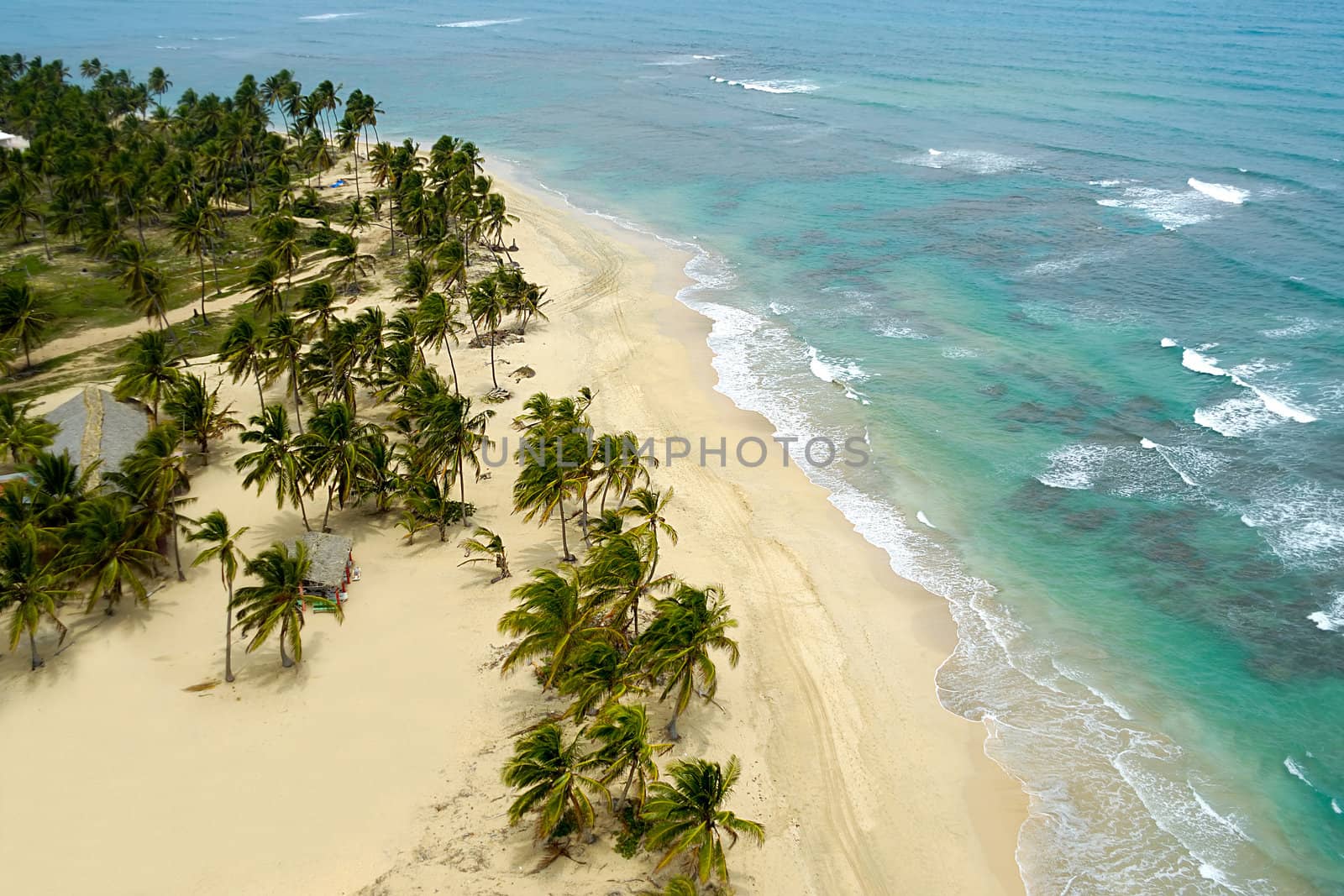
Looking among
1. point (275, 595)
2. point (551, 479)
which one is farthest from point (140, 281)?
point (551, 479)

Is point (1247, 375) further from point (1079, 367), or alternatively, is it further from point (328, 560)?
point (328, 560)

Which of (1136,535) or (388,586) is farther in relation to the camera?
(1136,535)

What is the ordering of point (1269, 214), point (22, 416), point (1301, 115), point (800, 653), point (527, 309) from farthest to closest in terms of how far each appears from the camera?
point (1301, 115) → point (1269, 214) → point (527, 309) → point (22, 416) → point (800, 653)

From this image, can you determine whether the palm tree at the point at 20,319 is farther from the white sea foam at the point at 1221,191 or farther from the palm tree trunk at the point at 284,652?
the white sea foam at the point at 1221,191

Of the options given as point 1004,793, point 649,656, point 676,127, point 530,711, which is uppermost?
point 676,127

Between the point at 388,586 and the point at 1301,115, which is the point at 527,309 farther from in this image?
the point at 1301,115

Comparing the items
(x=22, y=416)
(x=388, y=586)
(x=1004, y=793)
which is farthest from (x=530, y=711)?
(x=22, y=416)

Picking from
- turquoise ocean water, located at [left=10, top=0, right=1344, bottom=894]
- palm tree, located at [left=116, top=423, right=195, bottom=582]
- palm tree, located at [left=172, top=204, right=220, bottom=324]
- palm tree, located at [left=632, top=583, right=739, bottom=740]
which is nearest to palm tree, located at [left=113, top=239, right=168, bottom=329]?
palm tree, located at [left=172, top=204, right=220, bottom=324]
